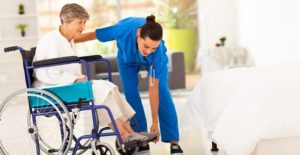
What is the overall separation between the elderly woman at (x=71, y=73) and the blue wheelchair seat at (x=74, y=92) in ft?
0.24

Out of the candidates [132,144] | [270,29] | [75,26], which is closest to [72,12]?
[75,26]

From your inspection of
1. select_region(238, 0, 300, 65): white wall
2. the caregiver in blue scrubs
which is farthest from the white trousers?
select_region(238, 0, 300, 65): white wall

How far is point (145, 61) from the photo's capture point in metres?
3.53

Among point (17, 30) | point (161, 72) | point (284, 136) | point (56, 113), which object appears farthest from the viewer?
point (17, 30)

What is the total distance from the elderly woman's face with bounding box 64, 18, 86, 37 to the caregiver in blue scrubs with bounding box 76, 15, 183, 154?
0.28m

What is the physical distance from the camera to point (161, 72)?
349cm

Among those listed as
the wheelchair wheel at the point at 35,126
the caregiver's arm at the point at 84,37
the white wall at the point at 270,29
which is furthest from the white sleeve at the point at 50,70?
the white wall at the point at 270,29

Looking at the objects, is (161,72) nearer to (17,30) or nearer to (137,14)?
(17,30)

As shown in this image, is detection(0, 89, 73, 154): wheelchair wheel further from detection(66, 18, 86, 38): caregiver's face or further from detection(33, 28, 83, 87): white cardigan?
detection(66, 18, 86, 38): caregiver's face

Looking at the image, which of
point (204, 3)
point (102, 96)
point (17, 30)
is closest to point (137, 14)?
point (204, 3)

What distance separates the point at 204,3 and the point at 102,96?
5489 mm

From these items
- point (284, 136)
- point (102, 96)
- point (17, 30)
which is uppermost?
point (17, 30)

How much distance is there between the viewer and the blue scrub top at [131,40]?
3.42 meters

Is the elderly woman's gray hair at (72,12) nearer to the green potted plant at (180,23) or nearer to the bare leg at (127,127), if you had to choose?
the bare leg at (127,127)
